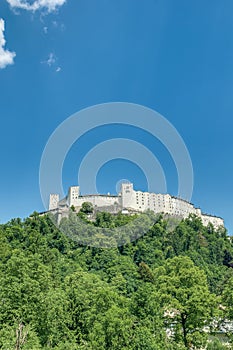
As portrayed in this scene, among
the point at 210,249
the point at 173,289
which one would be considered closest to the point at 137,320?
the point at 173,289

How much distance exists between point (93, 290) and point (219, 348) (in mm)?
7440

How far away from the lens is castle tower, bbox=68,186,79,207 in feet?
300

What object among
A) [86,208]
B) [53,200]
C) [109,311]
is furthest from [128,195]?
[109,311]

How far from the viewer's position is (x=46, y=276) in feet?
74.1

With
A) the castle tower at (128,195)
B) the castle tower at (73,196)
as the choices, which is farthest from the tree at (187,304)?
the castle tower at (73,196)

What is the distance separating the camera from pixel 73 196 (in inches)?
3622

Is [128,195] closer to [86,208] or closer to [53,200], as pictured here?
[86,208]

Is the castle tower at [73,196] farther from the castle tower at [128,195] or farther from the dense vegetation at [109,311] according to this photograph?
the dense vegetation at [109,311]

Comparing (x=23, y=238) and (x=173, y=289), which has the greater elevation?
(x=23, y=238)

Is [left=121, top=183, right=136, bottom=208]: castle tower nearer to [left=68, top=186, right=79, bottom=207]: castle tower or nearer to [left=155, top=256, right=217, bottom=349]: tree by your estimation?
[left=68, top=186, right=79, bottom=207]: castle tower

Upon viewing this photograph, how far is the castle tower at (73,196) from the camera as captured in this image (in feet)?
300

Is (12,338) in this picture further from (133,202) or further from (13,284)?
(133,202)

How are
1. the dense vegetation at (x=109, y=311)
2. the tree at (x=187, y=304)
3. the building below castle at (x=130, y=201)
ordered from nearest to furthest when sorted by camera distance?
the dense vegetation at (x=109, y=311)
the tree at (x=187, y=304)
the building below castle at (x=130, y=201)

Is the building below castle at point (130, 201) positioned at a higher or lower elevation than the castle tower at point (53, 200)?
lower
